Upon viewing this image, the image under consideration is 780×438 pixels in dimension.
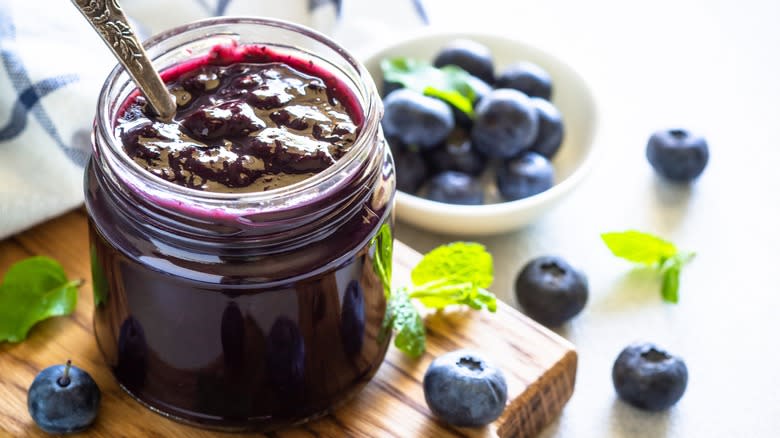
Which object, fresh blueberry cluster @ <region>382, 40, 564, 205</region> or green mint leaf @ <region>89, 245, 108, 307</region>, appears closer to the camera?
green mint leaf @ <region>89, 245, 108, 307</region>

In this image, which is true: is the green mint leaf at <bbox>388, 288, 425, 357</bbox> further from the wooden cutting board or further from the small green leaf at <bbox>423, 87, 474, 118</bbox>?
the small green leaf at <bbox>423, 87, 474, 118</bbox>

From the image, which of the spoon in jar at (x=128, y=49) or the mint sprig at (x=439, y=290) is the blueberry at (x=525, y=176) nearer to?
the mint sprig at (x=439, y=290)

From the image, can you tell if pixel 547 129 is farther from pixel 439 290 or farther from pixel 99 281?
pixel 99 281

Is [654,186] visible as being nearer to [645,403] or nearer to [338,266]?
[645,403]

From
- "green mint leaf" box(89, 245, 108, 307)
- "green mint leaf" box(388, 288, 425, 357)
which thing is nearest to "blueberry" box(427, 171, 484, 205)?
"green mint leaf" box(388, 288, 425, 357)

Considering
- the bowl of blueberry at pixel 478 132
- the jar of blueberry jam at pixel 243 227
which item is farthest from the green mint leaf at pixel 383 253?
the bowl of blueberry at pixel 478 132

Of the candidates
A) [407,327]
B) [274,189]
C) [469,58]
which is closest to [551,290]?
[407,327]
